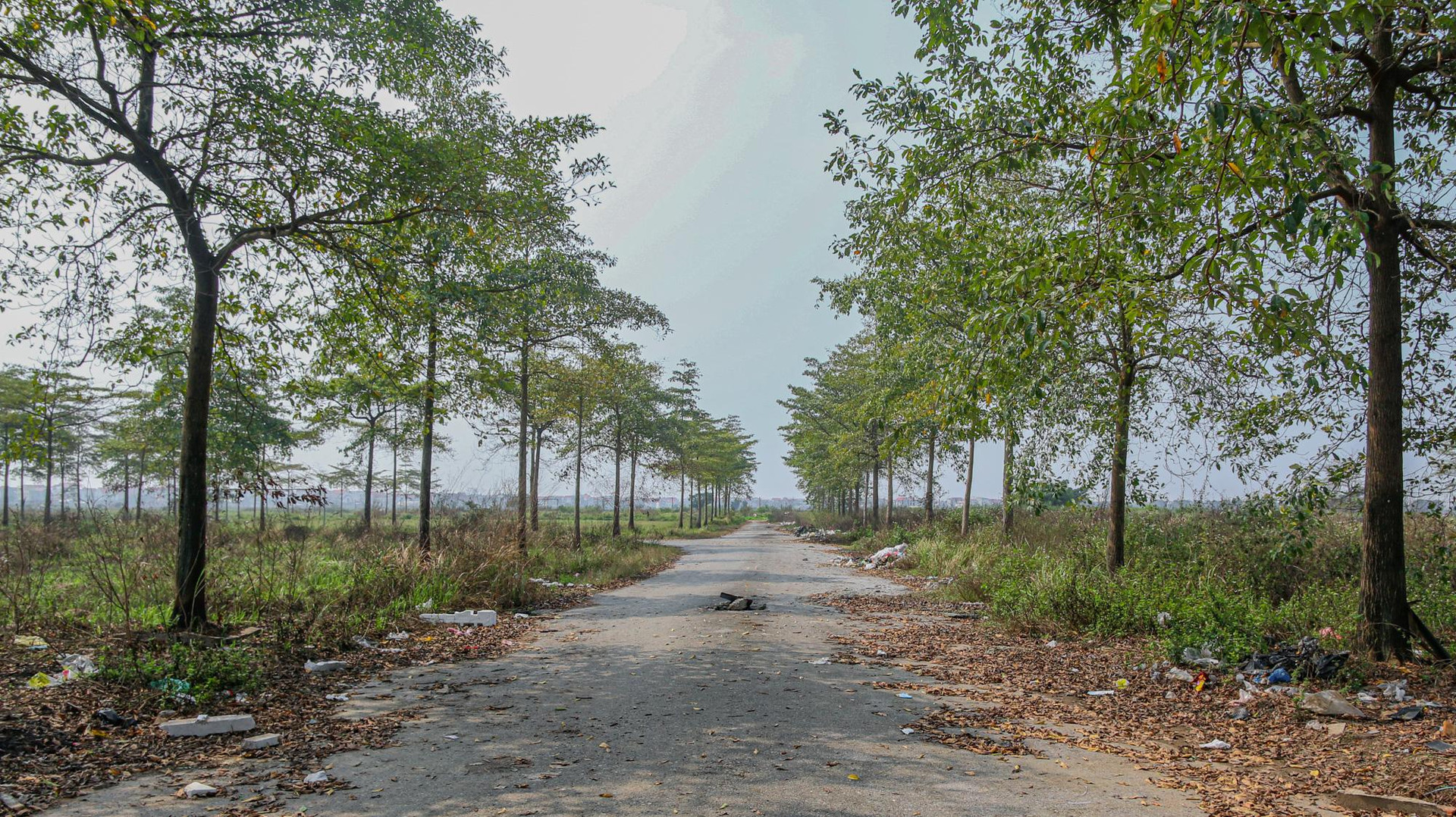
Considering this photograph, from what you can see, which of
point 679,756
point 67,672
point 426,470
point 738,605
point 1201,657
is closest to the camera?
point 679,756

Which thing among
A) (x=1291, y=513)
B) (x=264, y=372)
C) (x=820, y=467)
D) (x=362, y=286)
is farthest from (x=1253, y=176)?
(x=820, y=467)

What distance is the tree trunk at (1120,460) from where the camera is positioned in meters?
9.50

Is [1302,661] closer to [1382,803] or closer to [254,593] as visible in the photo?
[1382,803]

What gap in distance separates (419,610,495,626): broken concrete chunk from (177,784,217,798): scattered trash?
5542mm

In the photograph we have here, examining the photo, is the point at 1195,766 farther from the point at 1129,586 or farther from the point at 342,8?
the point at 342,8

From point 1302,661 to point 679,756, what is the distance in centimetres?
520

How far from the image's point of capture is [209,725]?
190 inches

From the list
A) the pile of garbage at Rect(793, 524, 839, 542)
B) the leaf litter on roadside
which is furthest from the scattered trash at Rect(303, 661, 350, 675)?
the pile of garbage at Rect(793, 524, 839, 542)

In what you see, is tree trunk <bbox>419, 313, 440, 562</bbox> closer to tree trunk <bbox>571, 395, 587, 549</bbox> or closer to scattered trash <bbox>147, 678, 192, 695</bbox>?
scattered trash <bbox>147, 678, 192, 695</bbox>

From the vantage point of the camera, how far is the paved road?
3.70 meters

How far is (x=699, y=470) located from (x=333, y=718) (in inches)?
1483

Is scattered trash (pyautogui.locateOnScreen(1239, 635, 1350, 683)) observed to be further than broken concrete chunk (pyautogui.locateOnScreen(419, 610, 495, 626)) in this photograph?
No

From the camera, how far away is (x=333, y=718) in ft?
17.4

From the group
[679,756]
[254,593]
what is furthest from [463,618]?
[679,756]
